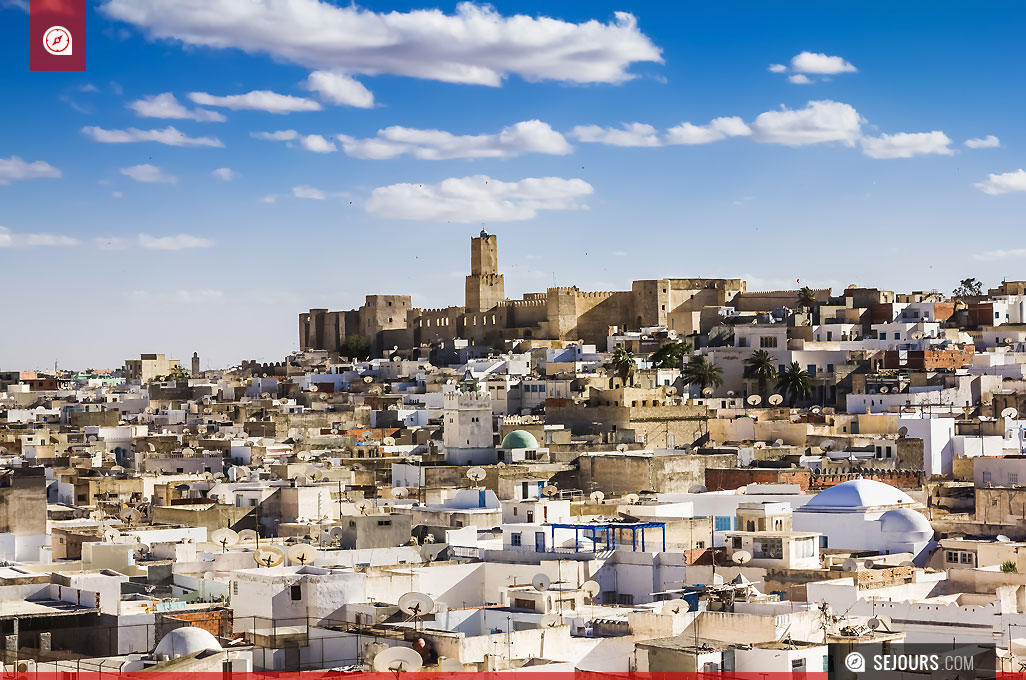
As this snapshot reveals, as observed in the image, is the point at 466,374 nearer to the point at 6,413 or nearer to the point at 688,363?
the point at 688,363

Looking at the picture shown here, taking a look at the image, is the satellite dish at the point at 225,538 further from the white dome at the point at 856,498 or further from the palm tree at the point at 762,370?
the palm tree at the point at 762,370

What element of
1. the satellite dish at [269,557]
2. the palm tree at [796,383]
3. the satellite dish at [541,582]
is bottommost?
the satellite dish at [541,582]

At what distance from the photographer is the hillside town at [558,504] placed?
15.7 m

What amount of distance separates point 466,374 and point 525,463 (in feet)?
68.4

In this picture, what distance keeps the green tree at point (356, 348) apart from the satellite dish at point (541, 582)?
187ft

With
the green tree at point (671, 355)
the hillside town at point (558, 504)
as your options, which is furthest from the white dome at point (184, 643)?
the green tree at point (671, 355)

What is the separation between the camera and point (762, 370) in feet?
163

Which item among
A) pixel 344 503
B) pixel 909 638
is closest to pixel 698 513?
pixel 344 503

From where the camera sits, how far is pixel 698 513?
1081 inches

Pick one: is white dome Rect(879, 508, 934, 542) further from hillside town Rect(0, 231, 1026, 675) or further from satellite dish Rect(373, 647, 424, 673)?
satellite dish Rect(373, 647, 424, 673)

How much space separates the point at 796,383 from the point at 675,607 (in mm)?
31772

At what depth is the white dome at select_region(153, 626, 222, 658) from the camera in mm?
13648

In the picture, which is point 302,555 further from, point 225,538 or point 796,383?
point 796,383

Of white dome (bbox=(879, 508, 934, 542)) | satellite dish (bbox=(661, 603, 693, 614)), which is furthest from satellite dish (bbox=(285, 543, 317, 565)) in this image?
white dome (bbox=(879, 508, 934, 542))
